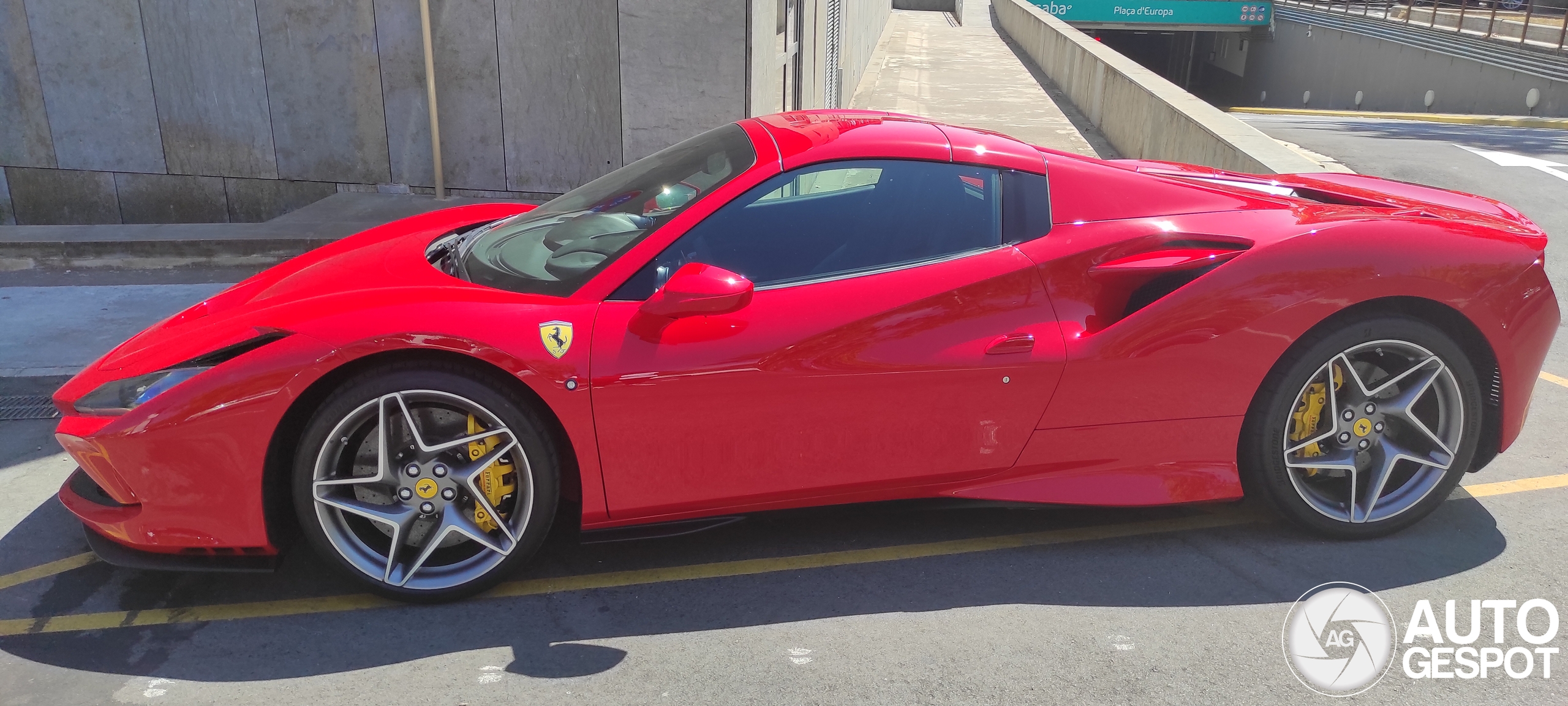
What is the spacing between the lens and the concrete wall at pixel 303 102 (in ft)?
27.1

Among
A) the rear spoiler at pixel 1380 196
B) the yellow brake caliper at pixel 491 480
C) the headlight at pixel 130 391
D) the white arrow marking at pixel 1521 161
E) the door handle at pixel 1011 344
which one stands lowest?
the white arrow marking at pixel 1521 161

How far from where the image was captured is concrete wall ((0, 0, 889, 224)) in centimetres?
827

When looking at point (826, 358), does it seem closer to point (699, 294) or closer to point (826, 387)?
point (826, 387)

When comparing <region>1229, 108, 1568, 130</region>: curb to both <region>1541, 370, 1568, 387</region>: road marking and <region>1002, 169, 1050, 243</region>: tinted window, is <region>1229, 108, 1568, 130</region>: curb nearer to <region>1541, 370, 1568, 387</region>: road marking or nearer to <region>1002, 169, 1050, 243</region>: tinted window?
<region>1541, 370, 1568, 387</region>: road marking

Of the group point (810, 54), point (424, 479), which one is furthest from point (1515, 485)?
point (810, 54)

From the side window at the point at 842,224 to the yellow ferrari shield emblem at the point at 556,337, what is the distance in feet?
0.57

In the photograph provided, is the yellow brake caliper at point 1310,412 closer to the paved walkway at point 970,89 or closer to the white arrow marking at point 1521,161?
the paved walkway at point 970,89

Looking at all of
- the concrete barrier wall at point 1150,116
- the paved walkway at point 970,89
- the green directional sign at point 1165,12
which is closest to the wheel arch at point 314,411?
the concrete barrier wall at point 1150,116

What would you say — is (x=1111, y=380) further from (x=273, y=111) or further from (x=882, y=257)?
(x=273, y=111)

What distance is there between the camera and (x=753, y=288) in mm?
3143

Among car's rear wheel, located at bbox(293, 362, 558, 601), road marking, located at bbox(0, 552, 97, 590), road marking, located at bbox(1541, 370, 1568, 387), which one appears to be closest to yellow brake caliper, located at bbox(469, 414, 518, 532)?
car's rear wheel, located at bbox(293, 362, 558, 601)

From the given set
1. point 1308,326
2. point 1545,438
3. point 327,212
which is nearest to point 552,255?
point 1308,326

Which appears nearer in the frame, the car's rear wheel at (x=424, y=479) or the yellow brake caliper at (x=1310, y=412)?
the car's rear wheel at (x=424, y=479)

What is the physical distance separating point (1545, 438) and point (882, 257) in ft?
10.0
